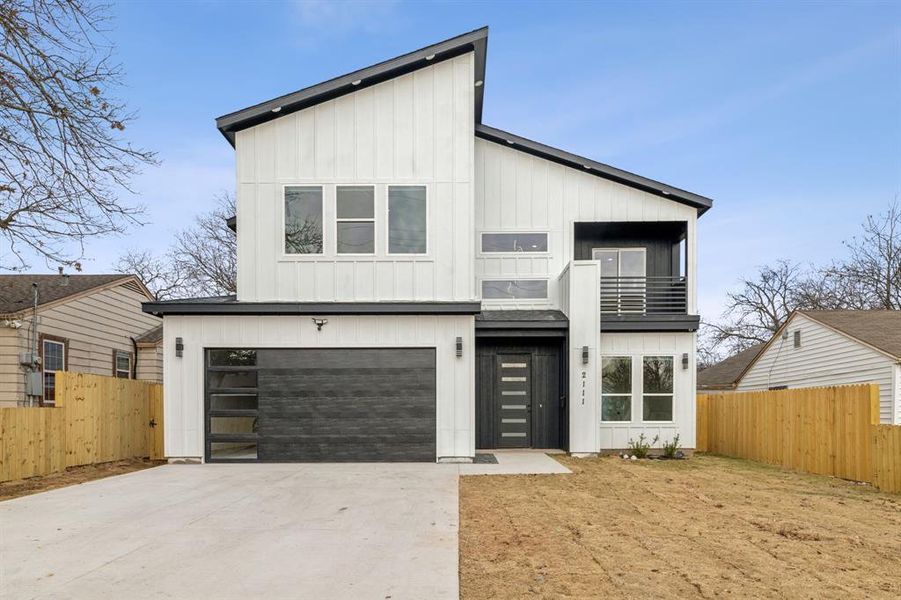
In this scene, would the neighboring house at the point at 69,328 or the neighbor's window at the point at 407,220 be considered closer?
the neighbor's window at the point at 407,220

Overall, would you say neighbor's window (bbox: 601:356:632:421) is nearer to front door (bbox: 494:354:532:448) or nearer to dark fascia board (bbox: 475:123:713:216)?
front door (bbox: 494:354:532:448)

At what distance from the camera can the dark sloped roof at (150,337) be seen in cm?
1978

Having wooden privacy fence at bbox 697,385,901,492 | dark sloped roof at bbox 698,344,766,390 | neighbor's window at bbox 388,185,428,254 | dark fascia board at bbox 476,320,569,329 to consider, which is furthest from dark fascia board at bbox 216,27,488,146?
dark sloped roof at bbox 698,344,766,390

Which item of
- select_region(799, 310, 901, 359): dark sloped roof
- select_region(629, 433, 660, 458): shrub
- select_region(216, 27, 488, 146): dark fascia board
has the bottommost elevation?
select_region(629, 433, 660, 458): shrub

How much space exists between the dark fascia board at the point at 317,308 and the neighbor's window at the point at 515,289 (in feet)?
8.35

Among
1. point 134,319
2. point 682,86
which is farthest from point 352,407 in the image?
point 682,86

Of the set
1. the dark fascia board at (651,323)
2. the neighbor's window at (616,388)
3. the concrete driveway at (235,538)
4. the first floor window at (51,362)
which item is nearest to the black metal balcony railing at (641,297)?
the dark fascia board at (651,323)

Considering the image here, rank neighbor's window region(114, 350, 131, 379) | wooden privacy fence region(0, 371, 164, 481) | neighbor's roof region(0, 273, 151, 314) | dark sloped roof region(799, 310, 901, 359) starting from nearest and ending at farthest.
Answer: wooden privacy fence region(0, 371, 164, 481) < neighbor's roof region(0, 273, 151, 314) < dark sloped roof region(799, 310, 901, 359) < neighbor's window region(114, 350, 131, 379)

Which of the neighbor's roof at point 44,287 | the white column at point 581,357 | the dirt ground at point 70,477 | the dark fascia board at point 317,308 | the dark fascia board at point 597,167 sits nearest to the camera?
the dirt ground at point 70,477

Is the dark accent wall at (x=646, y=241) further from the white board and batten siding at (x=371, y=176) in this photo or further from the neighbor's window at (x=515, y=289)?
the white board and batten siding at (x=371, y=176)

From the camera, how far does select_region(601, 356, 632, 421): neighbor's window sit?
13.7 meters

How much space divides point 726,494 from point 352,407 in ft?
21.5

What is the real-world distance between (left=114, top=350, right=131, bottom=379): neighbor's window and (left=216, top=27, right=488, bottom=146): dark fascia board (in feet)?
32.1

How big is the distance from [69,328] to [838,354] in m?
21.2
